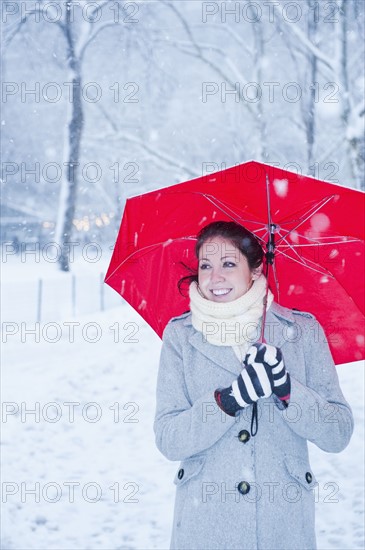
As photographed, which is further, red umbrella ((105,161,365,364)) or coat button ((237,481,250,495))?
red umbrella ((105,161,365,364))

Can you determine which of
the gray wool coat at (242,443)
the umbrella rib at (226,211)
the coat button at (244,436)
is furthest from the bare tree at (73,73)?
the coat button at (244,436)

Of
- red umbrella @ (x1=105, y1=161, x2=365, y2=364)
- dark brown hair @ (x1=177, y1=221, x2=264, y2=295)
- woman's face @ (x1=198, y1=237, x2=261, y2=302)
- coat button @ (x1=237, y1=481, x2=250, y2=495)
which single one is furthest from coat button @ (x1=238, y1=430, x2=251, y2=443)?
red umbrella @ (x1=105, y1=161, x2=365, y2=364)

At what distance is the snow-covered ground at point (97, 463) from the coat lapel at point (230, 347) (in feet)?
8.14

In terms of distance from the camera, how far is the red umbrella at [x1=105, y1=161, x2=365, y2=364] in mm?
2676

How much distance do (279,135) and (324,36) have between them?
825cm

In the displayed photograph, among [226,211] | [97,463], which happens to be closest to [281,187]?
[226,211]

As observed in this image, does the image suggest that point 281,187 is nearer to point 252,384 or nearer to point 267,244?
point 267,244

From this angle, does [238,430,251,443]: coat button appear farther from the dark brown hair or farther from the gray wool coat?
the dark brown hair

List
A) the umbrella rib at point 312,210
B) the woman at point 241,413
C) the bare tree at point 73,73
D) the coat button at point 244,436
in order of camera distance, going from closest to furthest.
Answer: the woman at point 241,413, the coat button at point 244,436, the umbrella rib at point 312,210, the bare tree at point 73,73

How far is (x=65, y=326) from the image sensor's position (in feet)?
49.5

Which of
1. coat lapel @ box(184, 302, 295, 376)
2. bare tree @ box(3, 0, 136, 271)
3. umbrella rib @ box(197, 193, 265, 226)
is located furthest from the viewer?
bare tree @ box(3, 0, 136, 271)

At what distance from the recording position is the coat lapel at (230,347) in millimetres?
2506

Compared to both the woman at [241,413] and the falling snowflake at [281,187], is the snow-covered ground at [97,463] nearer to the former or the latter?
the woman at [241,413]

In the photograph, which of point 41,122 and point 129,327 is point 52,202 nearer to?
point 41,122
